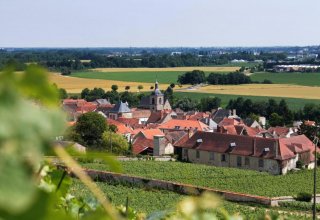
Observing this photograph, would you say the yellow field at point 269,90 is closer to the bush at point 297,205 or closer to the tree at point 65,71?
the tree at point 65,71

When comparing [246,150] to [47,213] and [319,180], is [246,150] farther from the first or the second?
[47,213]

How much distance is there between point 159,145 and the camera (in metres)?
43.8

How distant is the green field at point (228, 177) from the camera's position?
3341 centimetres

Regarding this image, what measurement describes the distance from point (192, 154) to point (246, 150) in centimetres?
501

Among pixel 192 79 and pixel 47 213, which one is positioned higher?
pixel 47 213

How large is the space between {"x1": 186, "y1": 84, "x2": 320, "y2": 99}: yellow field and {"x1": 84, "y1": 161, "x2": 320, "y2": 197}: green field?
44.8 meters

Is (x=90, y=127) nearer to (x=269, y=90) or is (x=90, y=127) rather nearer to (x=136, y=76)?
(x=269, y=90)

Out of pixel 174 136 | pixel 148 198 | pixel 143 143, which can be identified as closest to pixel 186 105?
pixel 174 136

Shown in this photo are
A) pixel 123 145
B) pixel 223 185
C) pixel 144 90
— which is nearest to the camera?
pixel 223 185

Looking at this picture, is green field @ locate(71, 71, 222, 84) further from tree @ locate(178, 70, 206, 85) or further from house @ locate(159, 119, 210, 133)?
house @ locate(159, 119, 210, 133)

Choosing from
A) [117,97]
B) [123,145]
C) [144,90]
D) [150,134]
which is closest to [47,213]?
[123,145]

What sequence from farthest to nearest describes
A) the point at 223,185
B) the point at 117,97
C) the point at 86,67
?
the point at 86,67
the point at 117,97
the point at 223,185

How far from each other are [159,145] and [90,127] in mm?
5458

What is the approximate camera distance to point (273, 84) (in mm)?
97250
